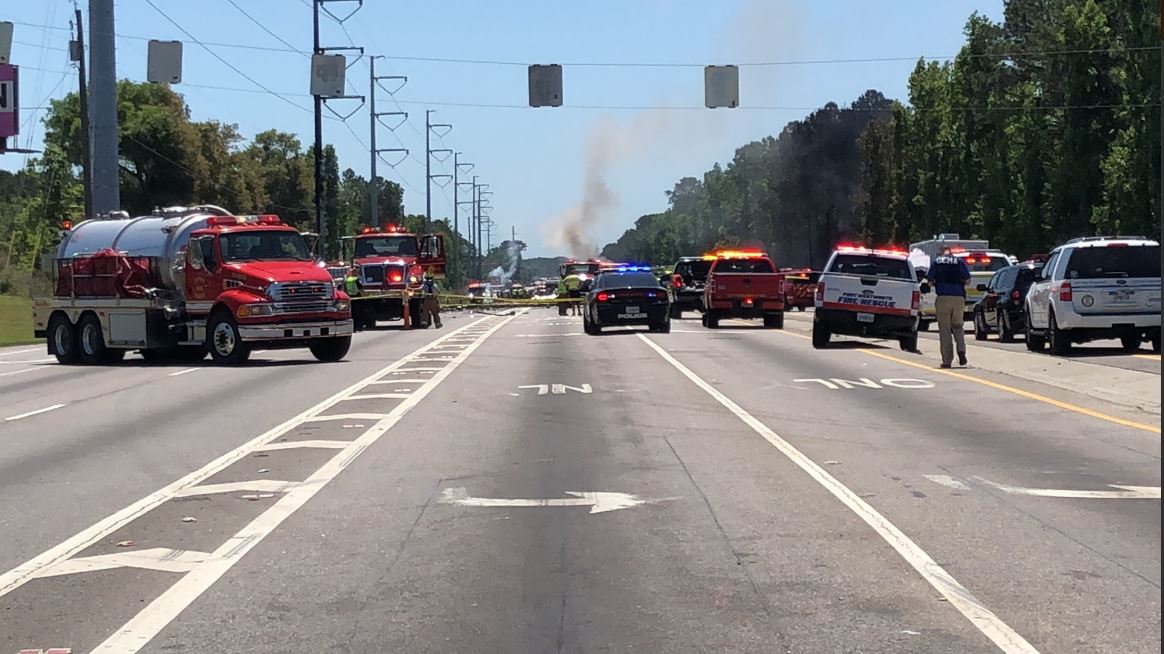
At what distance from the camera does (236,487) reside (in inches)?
481

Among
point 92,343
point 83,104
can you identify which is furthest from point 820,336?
Answer: point 83,104

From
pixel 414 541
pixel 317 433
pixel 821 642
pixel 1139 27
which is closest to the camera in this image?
pixel 821 642

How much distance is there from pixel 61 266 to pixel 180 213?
306 cm

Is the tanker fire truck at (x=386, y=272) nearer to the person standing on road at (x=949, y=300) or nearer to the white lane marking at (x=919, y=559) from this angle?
the person standing on road at (x=949, y=300)

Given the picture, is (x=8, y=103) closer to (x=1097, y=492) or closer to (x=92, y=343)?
(x=92, y=343)

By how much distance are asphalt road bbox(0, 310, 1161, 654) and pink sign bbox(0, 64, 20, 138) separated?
35.4 m

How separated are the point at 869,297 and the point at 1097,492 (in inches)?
714

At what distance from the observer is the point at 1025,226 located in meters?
68.1

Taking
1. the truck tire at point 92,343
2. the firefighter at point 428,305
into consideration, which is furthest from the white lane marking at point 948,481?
the firefighter at point 428,305

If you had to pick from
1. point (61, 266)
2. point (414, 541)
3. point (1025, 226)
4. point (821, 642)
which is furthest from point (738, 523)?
point (1025, 226)

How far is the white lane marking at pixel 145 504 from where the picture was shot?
9023 millimetres

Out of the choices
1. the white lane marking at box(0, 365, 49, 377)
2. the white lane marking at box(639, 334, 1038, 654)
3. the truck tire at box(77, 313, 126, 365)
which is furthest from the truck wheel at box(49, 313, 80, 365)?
the white lane marking at box(639, 334, 1038, 654)

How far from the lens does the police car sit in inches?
1154

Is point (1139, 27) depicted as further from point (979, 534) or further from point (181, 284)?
point (979, 534)
